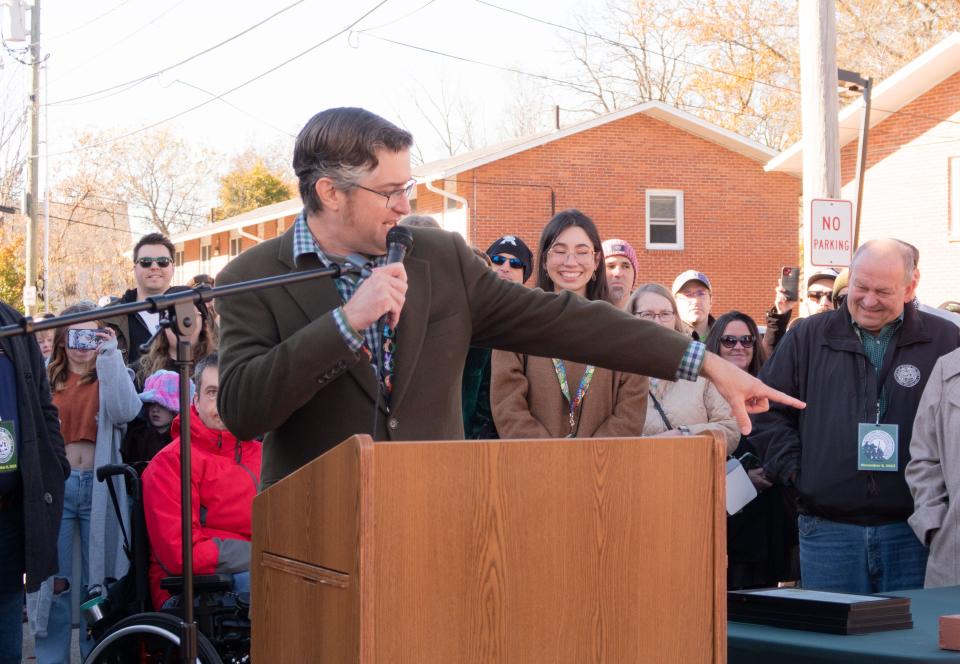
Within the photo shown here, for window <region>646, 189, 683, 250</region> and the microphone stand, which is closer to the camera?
the microphone stand

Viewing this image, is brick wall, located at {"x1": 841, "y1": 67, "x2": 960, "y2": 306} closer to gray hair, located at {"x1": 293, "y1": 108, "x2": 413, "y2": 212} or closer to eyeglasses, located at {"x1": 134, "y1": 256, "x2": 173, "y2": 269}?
eyeglasses, located at {"x1": 134, "y1": 256, "x2": 173, "y2": 269}

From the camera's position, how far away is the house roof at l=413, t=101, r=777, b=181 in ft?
94.3

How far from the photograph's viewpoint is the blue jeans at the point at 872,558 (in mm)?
5125

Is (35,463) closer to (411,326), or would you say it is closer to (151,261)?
(411,326)

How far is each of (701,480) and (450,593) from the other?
61 cm

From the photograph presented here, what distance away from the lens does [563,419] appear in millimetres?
5406

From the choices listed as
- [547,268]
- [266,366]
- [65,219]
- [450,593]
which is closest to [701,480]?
[450,593]

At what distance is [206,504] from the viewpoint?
5.88 meters

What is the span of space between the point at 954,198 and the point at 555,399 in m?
19.4

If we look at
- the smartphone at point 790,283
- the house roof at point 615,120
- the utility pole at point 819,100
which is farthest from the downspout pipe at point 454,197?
the smartphone at point 790,283

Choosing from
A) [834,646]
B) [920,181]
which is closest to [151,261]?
[834,646]

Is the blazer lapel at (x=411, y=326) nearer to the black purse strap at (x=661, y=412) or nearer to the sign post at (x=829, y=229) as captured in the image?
the black purse strap at (x=661, y=412)

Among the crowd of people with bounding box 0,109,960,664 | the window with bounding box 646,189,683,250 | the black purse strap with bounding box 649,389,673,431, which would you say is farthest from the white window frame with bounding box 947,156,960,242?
the black purse strap with bounding box 649,389,673,431

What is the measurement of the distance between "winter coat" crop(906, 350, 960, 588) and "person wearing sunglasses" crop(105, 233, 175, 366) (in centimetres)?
527
